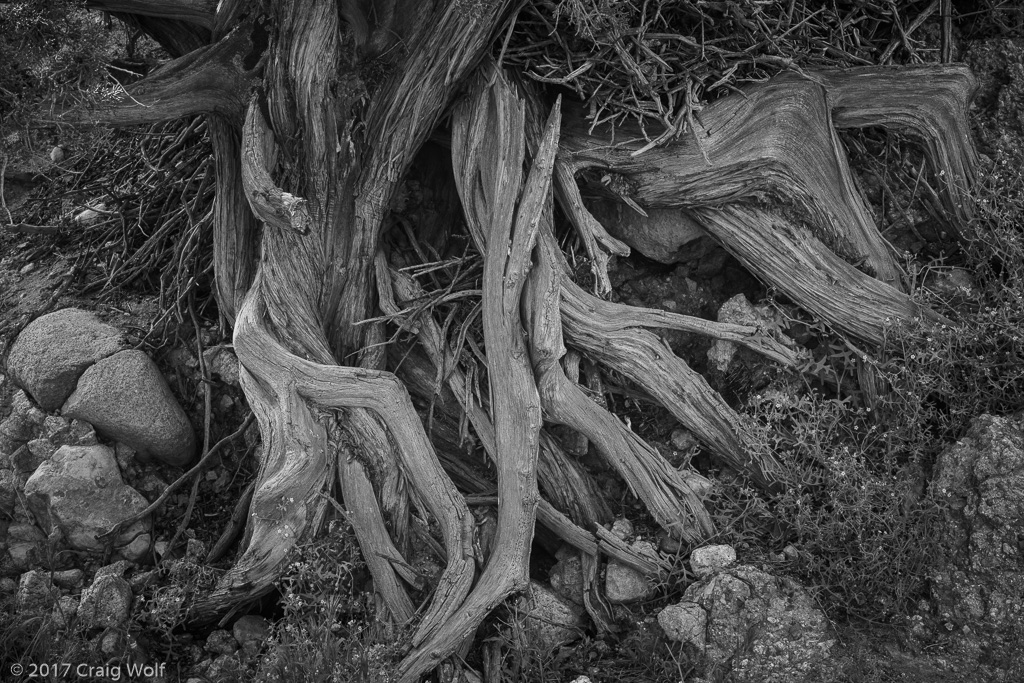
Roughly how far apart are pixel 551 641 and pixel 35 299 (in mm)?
3829

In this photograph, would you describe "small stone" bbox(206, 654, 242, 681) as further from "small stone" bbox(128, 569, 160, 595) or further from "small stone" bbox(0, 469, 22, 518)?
"small stone" bbox(0, 469, 22, 518)

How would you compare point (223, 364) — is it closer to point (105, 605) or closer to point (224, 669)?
point (105, 605)

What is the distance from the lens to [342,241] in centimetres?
452

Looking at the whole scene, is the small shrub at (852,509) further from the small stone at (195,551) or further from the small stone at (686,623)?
the small stone at (195,551)

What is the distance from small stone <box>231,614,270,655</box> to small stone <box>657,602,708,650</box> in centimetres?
201

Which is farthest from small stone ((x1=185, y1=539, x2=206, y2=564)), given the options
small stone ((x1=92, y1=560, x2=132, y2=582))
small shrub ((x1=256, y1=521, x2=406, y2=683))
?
small shrub ((x1=256, y1=521, x2=406, y2=683))

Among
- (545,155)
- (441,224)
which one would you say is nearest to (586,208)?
(545,155)

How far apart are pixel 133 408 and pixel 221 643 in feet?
4.66

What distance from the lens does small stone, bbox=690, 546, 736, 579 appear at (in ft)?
13.0

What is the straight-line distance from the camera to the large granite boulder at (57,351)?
465 cm

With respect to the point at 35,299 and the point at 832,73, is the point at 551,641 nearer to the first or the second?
the point at 832,73

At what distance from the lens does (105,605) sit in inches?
160

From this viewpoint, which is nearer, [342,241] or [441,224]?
[342,241]

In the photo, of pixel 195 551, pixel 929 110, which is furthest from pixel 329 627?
pixel 929 110
